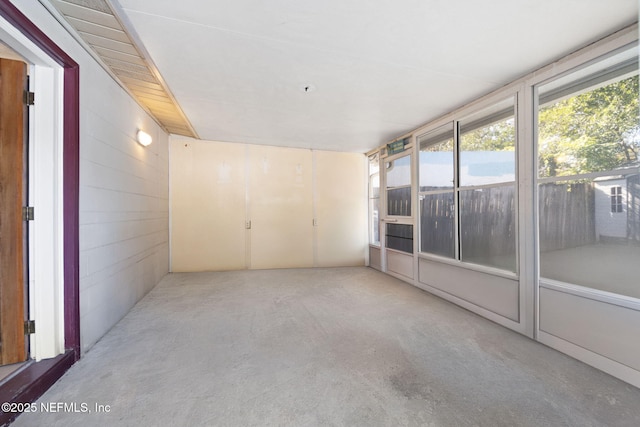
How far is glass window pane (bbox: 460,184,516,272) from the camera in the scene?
2650 mm

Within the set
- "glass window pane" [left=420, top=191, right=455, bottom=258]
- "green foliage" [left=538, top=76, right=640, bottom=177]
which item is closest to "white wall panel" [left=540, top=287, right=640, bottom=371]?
"green foliage" [left=538, top=76, right=640, bottom=177]

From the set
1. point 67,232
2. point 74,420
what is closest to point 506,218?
point 74,420

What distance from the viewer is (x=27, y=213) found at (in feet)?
5.77

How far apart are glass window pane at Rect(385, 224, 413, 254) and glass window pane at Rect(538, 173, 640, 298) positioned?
6.63ft

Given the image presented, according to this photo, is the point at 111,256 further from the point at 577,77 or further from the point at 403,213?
the point at 577,77

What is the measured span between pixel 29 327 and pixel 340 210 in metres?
4.81

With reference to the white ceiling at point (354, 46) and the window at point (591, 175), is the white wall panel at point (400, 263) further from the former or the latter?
the white ceiling at point (354, 46)

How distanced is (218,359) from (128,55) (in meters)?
2.84

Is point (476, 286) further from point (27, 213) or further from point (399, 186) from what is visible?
point (27, 213)

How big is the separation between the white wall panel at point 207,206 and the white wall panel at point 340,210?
172 cm

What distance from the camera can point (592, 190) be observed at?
6.70ft

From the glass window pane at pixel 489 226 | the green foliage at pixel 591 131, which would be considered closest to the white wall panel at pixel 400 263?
the glass window pane at pixel 489 226

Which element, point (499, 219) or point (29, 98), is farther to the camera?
point (499, 219)

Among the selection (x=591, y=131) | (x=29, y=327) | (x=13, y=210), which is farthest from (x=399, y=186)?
(x=29, y=327)
